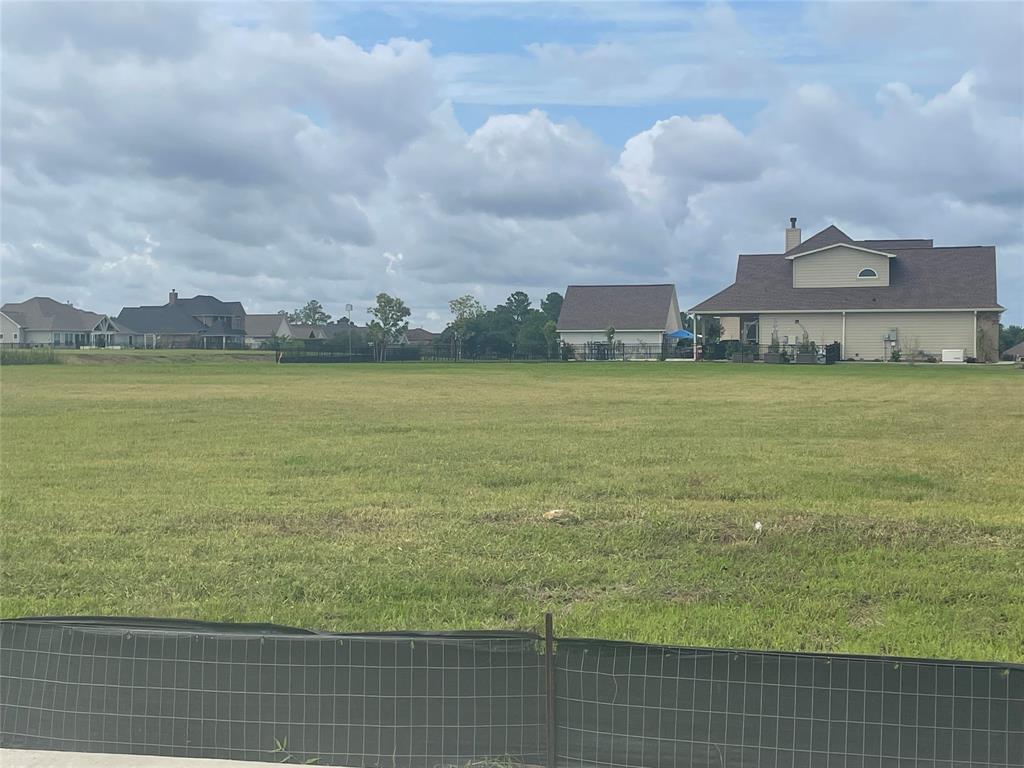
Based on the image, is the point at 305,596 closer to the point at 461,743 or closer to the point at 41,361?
the point at 461,743

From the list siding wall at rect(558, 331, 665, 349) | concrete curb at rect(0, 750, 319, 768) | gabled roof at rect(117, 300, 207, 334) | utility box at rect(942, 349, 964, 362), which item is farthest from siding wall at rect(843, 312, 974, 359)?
gabled roof at rect(117, 300, 207, 334)

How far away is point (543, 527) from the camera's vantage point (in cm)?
802

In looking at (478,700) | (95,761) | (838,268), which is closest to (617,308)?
(838,268)

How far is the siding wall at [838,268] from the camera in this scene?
5366cm

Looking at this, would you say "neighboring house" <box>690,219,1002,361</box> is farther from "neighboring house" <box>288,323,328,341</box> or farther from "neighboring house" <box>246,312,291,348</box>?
"neighboring house" <box>288,323,328,341</box>

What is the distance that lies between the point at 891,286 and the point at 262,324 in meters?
84.7

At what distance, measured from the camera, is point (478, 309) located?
318 feet

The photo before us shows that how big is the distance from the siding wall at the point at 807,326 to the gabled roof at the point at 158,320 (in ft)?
246

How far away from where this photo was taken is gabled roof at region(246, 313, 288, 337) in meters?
121

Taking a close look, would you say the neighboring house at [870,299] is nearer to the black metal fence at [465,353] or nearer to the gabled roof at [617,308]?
the black metal fence at [465,353]

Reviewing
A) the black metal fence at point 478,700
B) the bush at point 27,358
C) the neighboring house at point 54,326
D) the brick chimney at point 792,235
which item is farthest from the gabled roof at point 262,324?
the black metal fence at point 478,700

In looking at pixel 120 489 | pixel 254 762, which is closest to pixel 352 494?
pixel 120 489

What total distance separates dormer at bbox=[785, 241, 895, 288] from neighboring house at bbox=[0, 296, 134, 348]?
3049 inches

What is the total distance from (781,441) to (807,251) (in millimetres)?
42639
